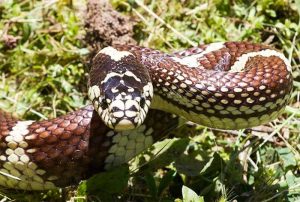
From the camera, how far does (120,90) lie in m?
4.68

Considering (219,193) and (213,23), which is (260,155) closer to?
(219,193)

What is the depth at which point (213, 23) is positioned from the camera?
697 centimetres

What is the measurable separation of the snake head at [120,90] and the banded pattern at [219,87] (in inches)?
1.1

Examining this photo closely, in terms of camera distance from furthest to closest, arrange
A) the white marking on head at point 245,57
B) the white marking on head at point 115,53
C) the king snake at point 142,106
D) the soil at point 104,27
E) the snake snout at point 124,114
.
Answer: the soil at point 104,27
the white marking on head at point 245,57
the white marking on head at point 115,53
the king snake at point 142,106
the snake snout at point 124,114

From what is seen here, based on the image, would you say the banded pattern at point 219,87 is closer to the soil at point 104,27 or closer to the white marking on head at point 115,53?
the white marking on head at point 115,53

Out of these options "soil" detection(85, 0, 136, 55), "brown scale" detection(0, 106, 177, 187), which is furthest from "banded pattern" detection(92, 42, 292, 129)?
"soil" detection(85, 0, 136, 55)

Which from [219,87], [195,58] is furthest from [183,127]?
[219,87]

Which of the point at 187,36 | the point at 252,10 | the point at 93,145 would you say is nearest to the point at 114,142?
the point at 93,145

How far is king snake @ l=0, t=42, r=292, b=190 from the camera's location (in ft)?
16.1

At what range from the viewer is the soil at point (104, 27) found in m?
6.48

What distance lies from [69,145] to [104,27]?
168 centimetres

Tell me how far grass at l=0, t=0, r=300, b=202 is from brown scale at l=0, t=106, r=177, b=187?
0.19 metres

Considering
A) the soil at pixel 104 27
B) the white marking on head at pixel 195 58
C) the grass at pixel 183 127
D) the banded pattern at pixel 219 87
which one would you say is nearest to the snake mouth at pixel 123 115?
the banded pattern at pixel 219 87

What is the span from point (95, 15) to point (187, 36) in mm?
1008
